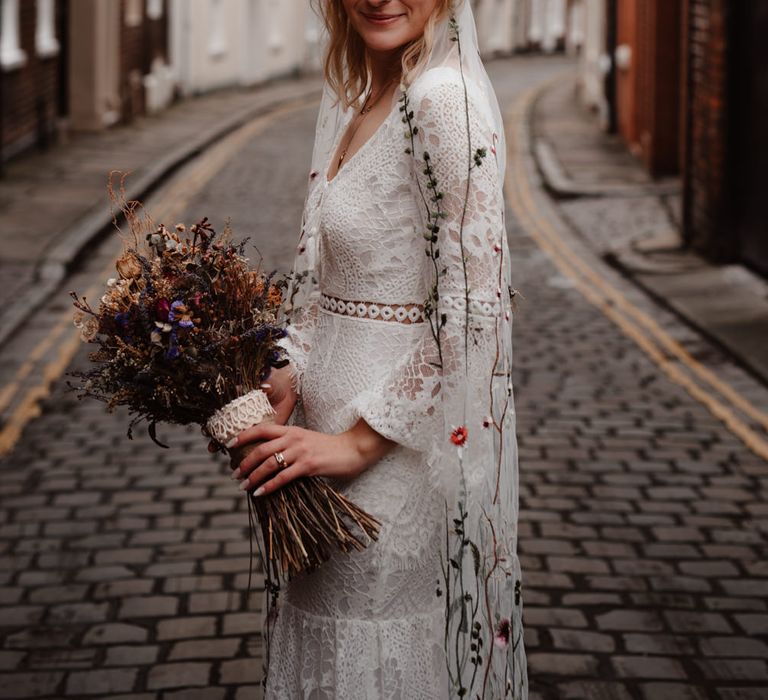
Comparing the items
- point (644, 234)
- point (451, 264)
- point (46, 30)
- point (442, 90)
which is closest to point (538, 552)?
point (451, 264)

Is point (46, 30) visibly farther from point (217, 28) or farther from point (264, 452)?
point (264, 452)

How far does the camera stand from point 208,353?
251cm

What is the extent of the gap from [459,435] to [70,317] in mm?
8277

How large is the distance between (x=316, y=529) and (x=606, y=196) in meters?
14.3

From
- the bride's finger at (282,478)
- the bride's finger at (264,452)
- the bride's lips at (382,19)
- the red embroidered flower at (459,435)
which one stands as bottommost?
the bride's finger at (282,478)

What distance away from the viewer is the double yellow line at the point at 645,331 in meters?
7.73

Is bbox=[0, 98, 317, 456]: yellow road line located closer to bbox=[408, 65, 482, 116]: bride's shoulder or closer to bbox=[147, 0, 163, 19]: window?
bbox=[147, 0, 163, 19]: window

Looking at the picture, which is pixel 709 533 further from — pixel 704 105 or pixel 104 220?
pixel 104 220

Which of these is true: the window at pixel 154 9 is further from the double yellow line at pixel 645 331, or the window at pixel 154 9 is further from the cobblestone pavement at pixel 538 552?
the cobblestone pavement at pixel 538 552

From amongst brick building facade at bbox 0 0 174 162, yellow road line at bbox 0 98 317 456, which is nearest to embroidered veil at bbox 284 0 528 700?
yellow road line at bbox 0 98 317 456

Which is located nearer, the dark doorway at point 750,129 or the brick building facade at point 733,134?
the dark doorway at point 750,129

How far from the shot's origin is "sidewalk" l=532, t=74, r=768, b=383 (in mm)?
9969

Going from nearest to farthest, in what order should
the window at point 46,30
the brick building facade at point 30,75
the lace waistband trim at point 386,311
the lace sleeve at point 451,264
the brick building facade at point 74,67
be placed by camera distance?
the lace sleeve at point 451,264
the lace waistband trim at point 386,311
the brick building facade at point 30,75
the brick building facade at point 74,67
the window at point 46,30

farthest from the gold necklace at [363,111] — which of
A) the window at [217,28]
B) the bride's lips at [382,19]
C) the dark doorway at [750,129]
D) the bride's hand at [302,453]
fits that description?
the window at [217,28]
